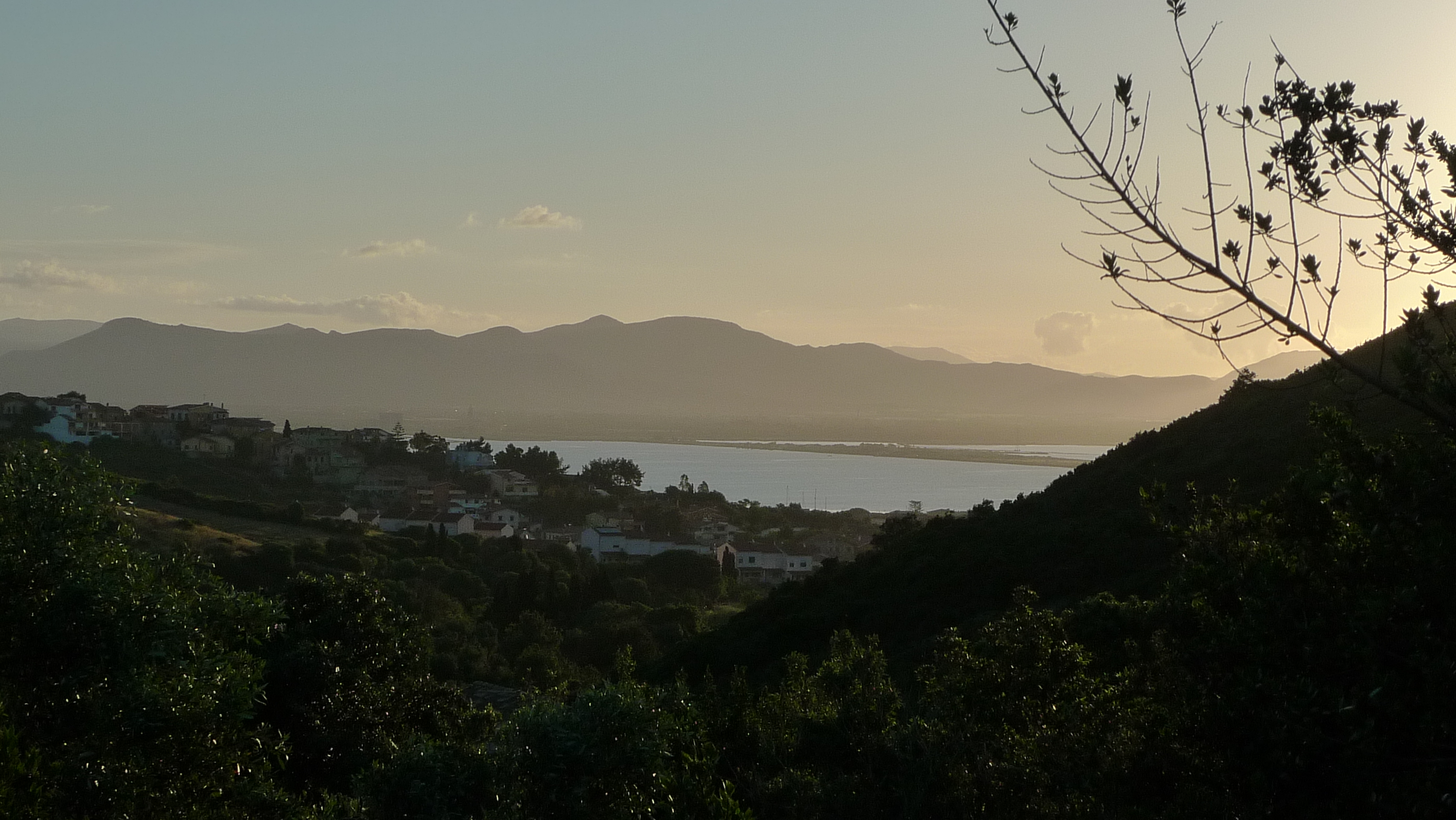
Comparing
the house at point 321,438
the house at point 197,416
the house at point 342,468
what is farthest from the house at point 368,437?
the house at point 197,416

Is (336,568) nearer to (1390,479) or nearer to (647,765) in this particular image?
(647,765)

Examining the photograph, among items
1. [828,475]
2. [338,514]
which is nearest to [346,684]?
[338,514]

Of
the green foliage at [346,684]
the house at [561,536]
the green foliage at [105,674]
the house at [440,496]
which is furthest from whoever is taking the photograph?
the house at [440,496]

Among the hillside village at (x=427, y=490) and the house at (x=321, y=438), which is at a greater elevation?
the house at (x=321, y=438)

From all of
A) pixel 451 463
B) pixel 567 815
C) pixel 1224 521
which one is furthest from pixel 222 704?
pixel 451 463

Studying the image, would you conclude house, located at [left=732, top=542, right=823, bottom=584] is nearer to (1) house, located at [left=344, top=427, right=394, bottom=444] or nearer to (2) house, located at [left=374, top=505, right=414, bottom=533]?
(2) house, located at [left=374, top=505, right=414, bottom=533]

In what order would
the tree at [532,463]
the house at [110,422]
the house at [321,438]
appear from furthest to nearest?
the tree at [532,463] → the house at [321,438] → the house at [110,422]

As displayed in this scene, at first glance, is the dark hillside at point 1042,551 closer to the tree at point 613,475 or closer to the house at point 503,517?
the house at point 503,517
